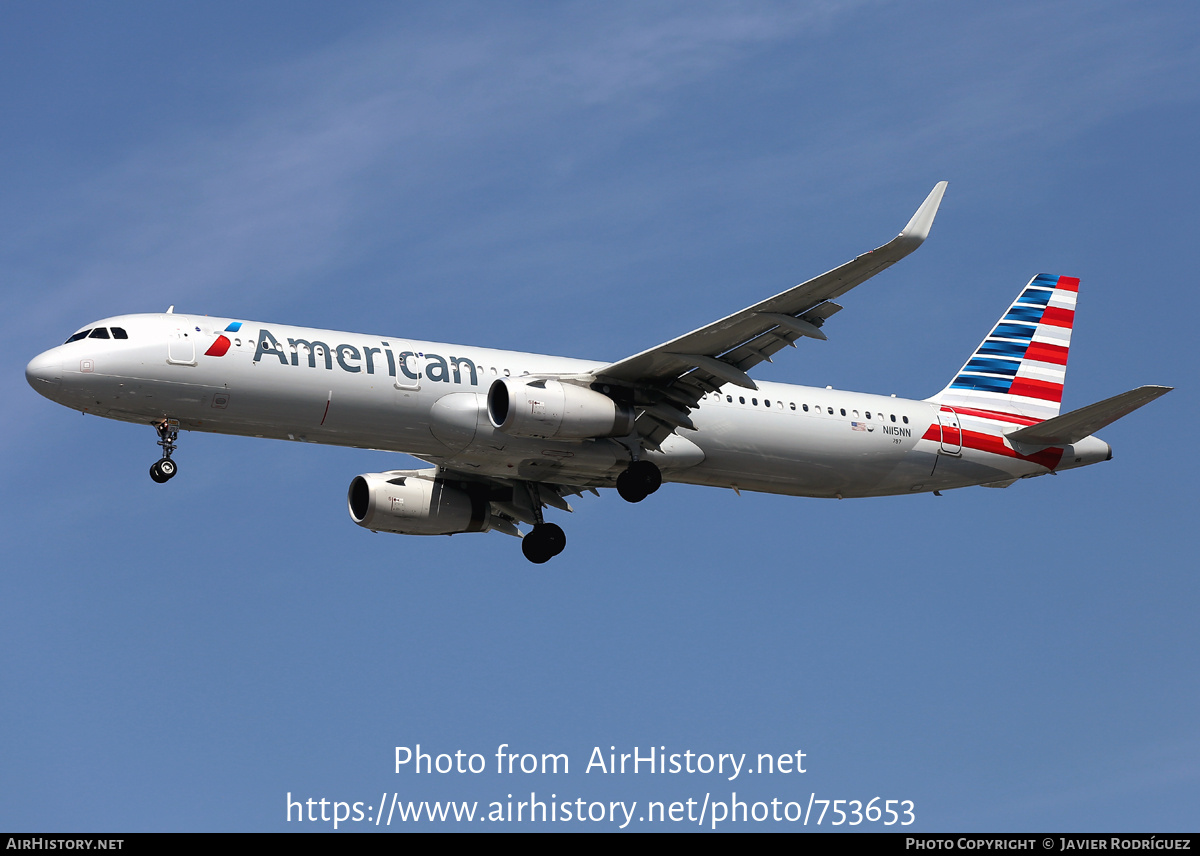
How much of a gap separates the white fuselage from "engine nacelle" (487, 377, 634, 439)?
1.77 feet

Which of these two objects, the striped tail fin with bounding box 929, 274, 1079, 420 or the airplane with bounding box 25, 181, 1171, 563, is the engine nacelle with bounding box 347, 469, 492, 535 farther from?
the striped tail fin with bounding box 929, 274, 1079, 420

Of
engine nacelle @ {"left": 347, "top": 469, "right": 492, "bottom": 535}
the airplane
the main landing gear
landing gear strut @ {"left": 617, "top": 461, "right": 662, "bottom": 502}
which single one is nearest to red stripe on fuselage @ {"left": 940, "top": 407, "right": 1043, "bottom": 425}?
the airplane

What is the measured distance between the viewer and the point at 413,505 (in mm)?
39219

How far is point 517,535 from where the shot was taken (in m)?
40.5

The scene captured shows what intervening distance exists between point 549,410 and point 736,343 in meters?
4.39

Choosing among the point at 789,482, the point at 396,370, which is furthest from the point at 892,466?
the point at 396,370

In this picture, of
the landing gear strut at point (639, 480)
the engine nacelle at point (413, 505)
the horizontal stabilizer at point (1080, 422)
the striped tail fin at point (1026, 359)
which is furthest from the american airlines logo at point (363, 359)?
the horizontal stabilizer at point (1080, 422)

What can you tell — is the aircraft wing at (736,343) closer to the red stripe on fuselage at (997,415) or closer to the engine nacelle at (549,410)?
the engine nacelle at (549,410)

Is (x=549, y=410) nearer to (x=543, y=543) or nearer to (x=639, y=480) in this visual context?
(x=639, y=480)

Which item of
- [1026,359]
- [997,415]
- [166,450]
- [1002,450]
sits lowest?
[166,450]

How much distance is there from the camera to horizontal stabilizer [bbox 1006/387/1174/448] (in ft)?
118

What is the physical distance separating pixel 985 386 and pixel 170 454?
861 inches

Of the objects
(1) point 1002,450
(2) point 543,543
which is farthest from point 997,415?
(2) point 543,543

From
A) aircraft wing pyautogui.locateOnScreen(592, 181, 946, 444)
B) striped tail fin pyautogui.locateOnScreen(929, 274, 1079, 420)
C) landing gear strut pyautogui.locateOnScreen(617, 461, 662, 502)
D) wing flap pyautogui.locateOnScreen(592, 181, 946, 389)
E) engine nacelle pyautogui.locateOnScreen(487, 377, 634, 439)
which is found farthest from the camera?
striped tail fin pyautogui.locateOnScreen(929, 274, 1079, 420)
